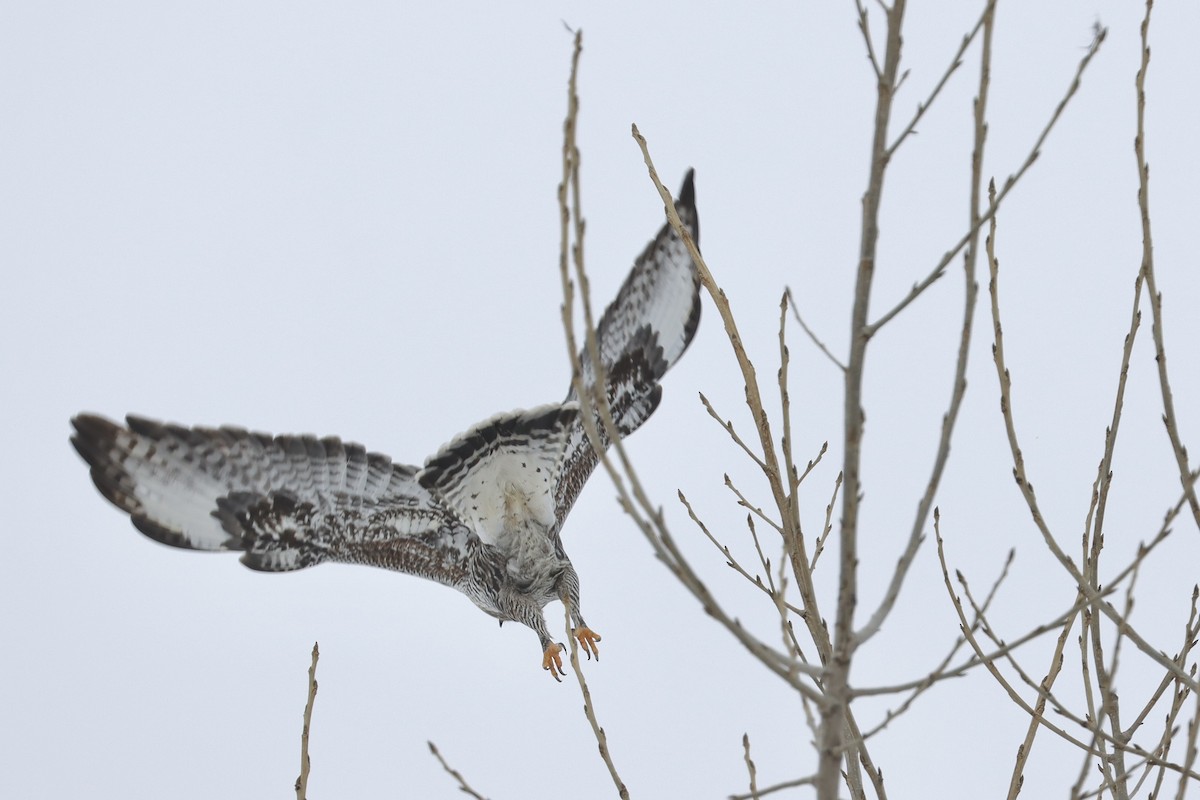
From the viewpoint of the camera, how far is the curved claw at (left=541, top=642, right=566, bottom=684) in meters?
6.43

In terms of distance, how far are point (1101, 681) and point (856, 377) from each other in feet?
5.47

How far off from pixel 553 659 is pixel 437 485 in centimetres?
116

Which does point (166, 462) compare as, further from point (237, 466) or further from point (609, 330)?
point (609, 330)

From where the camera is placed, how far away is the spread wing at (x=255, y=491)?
19.1ft

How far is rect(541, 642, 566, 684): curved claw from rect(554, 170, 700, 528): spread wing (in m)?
0.66

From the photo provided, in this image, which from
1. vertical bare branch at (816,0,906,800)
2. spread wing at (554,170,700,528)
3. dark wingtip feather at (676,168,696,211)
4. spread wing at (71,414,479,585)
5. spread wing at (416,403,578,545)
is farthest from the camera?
spread wing at (554,170,700,528)

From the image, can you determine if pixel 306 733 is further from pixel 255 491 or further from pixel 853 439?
pixel 255 491

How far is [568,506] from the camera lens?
22.4ft

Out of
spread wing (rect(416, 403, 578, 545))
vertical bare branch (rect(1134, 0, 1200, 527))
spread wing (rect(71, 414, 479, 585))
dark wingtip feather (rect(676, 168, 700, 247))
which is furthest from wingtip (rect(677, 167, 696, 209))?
vertical bare branch (rect(1134, 0, 1200, 527))

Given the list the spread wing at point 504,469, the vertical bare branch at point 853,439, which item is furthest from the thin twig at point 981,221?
the spread wing at point 504,469

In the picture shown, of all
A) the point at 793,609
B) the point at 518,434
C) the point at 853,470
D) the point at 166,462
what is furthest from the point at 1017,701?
the point at 166,462

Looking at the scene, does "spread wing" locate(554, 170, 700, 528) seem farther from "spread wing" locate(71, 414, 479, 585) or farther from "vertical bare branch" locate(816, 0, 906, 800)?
"vertical bare branch" locate(816, 0, 906, 800)

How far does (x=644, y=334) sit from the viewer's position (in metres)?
6.84

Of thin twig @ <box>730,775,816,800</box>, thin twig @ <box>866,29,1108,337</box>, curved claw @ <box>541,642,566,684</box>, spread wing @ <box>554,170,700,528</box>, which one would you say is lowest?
thin twig @ <box>730,775,816,800</box>
